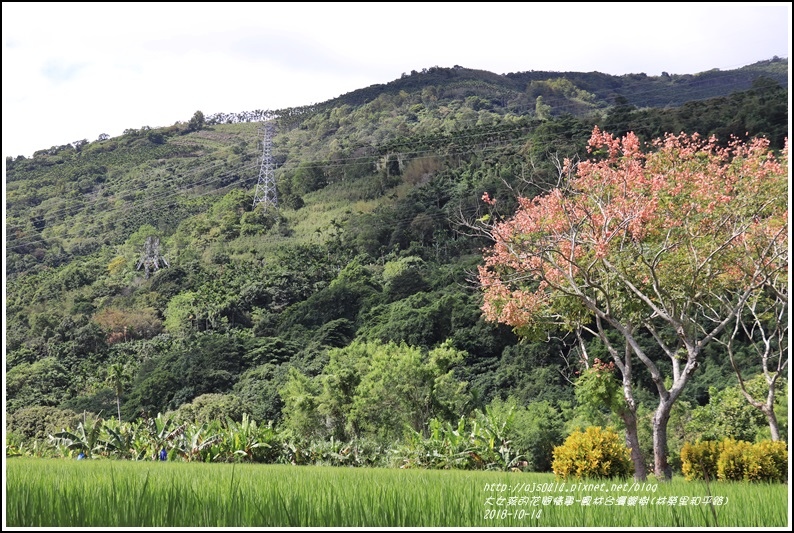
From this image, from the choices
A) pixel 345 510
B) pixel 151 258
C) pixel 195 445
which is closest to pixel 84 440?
pixel 195 445

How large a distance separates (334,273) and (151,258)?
12427mm

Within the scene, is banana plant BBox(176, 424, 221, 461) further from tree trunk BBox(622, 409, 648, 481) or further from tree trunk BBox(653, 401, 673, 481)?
tree trunk BBox(653, 401, 673, 481)

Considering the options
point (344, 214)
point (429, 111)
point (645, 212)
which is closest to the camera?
point (645, 212)

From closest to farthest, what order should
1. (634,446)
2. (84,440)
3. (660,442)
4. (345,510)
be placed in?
1. (345,510)
2. (660,442)
3. (634,446)
4. (84,440)

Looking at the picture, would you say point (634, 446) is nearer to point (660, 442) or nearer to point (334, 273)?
point (660, 442)

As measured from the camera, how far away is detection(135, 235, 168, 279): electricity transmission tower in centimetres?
4730

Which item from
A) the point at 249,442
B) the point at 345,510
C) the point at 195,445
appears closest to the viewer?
the point at 345,510

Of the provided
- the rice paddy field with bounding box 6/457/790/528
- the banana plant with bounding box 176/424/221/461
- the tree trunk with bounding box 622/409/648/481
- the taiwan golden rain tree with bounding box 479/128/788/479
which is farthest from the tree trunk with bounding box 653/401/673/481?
the banana plant with bounding box 176/424/221/461

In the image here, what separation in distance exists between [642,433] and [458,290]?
15.1 metres

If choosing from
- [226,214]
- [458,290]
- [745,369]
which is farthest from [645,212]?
[226,214]

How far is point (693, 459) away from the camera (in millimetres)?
8508

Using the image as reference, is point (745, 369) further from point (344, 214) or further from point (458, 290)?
point (344, 214)

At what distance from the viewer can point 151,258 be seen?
47875 millimetres

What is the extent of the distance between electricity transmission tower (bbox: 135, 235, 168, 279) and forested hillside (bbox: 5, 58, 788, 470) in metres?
0.91
